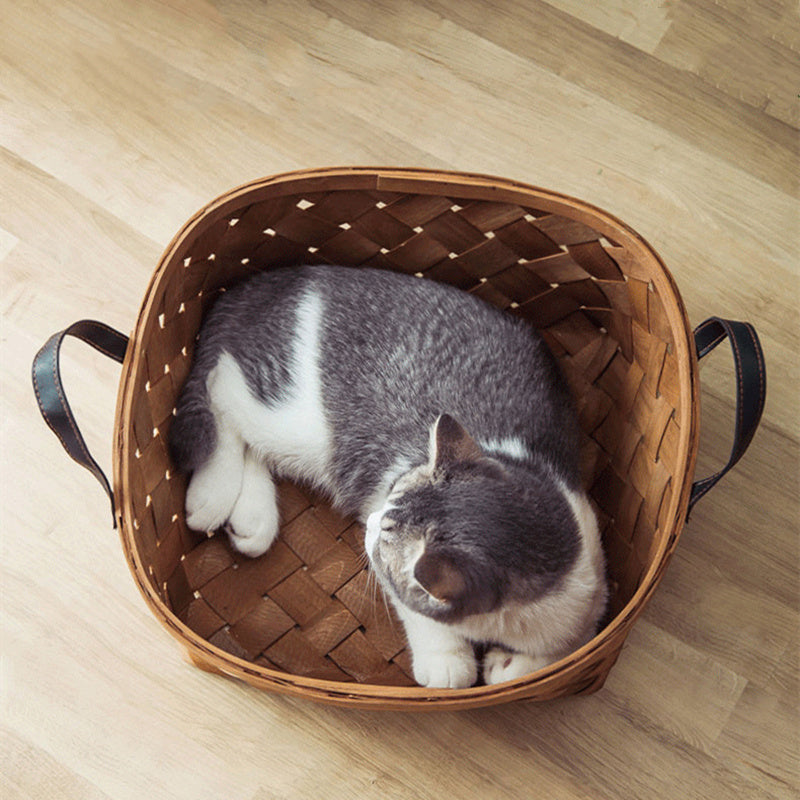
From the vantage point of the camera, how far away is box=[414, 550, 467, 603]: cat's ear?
974 mm

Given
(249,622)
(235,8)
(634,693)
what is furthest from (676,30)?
(249,622)

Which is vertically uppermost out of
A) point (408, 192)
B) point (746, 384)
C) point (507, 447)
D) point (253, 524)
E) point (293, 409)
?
point (746, 384)

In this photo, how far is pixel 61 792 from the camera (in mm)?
1315

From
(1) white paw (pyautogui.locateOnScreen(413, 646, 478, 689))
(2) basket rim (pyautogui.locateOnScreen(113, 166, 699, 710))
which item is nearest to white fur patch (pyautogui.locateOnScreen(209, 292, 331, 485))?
(2) basket rim (pyautogui.locateOnScreen(113, 166, 699, 710))

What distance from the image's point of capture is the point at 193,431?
1.31 metres

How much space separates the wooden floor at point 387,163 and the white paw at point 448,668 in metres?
0.15

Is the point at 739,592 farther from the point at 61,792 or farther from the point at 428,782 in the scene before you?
the point at 61,792

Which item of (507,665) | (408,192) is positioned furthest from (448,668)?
(408,192)

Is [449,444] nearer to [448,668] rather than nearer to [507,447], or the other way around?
[507,447]

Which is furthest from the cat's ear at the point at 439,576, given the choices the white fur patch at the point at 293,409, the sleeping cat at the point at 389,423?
the white fur patch at the point at 293,409

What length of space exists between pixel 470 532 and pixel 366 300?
43 centimetres

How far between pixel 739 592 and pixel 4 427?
1.21 metres

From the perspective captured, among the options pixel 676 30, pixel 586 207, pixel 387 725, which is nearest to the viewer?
pixel 586 207

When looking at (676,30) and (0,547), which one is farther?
(676,30)
